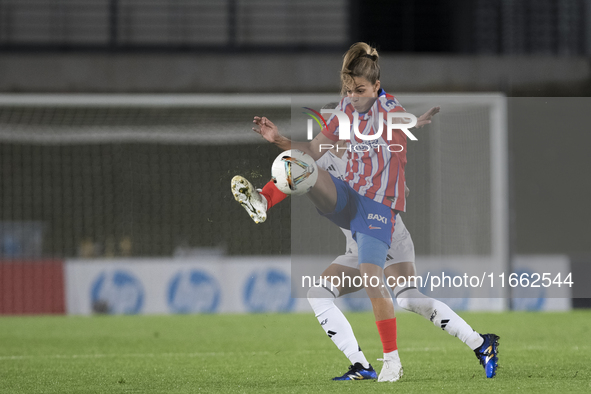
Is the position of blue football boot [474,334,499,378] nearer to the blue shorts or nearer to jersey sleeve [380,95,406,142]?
the blue shorts

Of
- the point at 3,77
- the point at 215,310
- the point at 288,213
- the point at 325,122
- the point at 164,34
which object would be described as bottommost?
the point at 215,310

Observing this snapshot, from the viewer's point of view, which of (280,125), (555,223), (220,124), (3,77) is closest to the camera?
(280,125)

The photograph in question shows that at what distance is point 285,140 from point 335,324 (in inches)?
42.0

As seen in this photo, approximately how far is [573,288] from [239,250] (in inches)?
251

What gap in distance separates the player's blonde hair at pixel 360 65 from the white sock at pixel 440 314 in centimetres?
120

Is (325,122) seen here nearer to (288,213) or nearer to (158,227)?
(288,213)

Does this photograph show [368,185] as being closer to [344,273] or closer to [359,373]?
[344,273]

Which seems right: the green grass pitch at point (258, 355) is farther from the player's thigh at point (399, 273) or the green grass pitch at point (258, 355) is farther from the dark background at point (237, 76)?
the dark background at point (237, 76)

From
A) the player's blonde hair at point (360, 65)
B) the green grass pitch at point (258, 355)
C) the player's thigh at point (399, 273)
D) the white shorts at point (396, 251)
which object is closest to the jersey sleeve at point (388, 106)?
the player's blonde hair at point (360, 65)

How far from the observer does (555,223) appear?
15.2 m

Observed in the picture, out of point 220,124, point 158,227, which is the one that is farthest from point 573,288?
point 158,227

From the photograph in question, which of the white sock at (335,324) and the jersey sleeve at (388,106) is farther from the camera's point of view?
the jersey sleeve at (388,106)

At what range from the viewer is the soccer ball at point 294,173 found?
415 cm

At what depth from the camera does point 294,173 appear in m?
4.14
